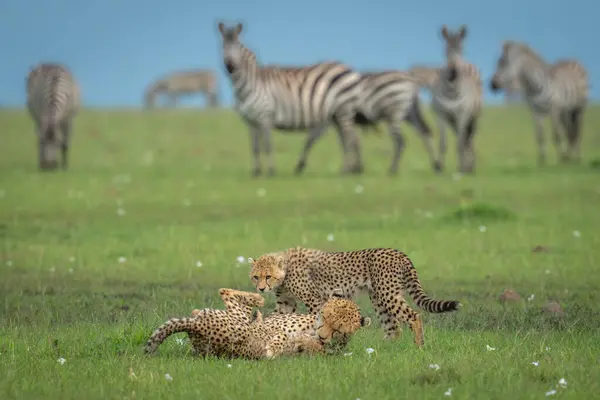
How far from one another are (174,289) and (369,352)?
4305 mm

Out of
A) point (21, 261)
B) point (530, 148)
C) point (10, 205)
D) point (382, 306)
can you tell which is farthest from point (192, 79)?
point (382, 306)

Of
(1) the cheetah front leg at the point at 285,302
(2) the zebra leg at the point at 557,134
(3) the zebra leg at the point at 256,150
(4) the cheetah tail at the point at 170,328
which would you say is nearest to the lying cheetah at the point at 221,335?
(4) the cheetah tail at the point at 170,328

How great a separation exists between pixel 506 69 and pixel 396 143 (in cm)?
494

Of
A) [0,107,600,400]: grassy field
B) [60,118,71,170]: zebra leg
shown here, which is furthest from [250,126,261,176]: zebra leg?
[60,118,71,170]: zebra leg

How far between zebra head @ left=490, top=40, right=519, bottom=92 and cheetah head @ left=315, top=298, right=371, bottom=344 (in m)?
21.8

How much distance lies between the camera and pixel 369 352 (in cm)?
834

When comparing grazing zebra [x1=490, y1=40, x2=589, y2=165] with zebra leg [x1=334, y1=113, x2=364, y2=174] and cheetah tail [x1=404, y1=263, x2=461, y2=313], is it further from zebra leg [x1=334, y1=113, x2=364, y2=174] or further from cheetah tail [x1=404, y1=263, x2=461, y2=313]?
cheetah tail [x1=404, y1=263, x2=461, y2=313]

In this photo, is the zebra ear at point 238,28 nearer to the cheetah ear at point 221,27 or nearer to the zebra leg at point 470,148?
the cheetah ear at point 221,27

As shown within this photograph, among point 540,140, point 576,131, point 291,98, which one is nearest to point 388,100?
point 291,98

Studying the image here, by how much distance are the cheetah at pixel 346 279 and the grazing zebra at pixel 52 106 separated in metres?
17.5

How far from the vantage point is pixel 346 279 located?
979 centimetres

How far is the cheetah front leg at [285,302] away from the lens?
393 inches

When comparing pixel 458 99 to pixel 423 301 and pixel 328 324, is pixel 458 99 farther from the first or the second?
pixel 328 324

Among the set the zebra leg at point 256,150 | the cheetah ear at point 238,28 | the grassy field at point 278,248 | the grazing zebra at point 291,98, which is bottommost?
the grassy field at point 278,248
